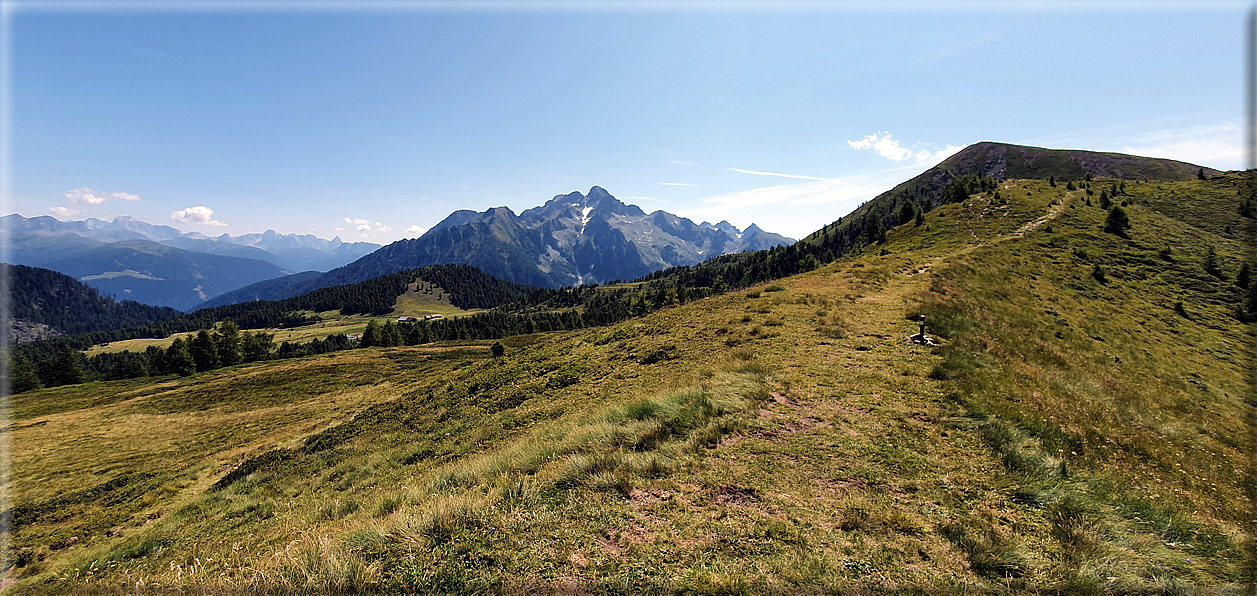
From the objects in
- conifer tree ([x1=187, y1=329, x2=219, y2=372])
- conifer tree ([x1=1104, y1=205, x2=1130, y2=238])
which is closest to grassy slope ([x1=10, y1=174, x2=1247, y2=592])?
conifer tree ([x1=1104, y1=205, x2=1130, y2=238])

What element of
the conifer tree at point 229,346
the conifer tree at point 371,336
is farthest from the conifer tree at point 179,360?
the conifer tree at point 371,336

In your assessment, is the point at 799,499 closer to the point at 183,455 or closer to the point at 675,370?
the point at 675,370

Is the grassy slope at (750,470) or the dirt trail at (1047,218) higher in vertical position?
the dirt trail at (1047,218)

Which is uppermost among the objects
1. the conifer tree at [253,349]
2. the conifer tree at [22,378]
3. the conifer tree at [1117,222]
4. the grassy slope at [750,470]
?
the conifer tree at [1117,222]

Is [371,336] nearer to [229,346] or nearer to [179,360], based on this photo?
[229,346]

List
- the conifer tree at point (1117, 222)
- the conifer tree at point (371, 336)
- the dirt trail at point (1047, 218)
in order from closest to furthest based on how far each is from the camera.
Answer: the dirt trail at point (1047, 218) < the conifer tree at point (1117, 222) < the conifer tree at point (371, 336)

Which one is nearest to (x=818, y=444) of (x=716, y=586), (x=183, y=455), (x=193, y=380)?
(x=716, y=586)

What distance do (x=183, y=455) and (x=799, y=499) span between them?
126ft

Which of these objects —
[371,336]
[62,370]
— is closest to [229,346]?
[371,336]

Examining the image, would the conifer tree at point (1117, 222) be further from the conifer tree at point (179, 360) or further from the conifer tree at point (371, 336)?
the conifer tree at point (371, 336)

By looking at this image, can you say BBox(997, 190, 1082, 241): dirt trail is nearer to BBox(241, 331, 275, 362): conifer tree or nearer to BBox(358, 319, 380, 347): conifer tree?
BBox(241, 331, 275, 362): conifer tree

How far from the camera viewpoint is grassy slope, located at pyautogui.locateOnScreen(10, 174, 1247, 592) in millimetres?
5613

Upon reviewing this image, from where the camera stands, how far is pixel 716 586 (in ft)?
16.3

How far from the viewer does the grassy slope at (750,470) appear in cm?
561
